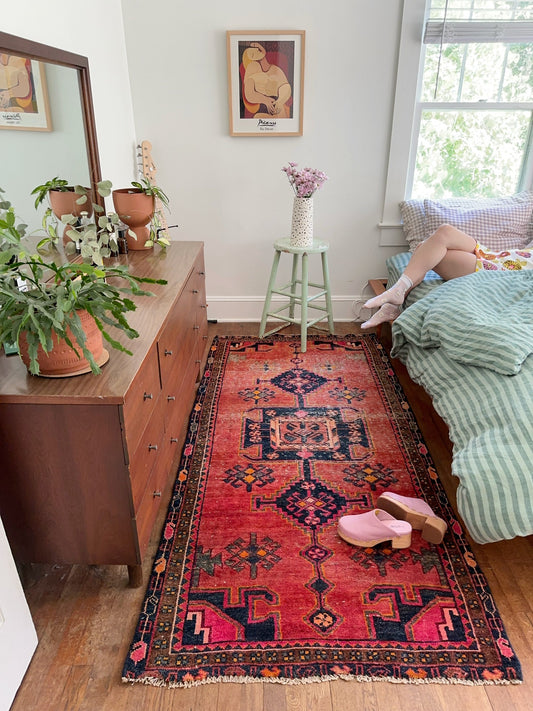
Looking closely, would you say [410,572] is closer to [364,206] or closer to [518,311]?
[518,311]

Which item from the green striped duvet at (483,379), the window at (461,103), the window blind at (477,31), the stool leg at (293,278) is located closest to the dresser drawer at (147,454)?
the green striped duvet at (483,379)

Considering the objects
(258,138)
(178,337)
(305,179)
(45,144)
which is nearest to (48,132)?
(45,144)

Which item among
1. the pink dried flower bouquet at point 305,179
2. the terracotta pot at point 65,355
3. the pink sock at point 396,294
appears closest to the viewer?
the terracotta pot at point 65,355

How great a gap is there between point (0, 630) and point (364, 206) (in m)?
2.95

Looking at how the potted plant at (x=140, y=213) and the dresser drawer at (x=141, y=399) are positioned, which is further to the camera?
the potted plant at (x=140, y=213)

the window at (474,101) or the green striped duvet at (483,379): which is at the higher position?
the window at (474,101)

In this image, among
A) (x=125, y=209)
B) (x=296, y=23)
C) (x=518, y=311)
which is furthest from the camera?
(x=296, y=23)

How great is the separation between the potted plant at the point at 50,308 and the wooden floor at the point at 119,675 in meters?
0.71

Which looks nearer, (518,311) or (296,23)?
(518,311)

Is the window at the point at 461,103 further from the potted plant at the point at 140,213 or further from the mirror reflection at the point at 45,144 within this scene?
the mirror reflection at the point at 45,144

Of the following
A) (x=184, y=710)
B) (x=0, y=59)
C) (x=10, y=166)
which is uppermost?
(x=0, y=59)

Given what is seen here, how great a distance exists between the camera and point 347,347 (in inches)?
132

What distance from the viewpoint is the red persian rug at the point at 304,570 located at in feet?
4.87

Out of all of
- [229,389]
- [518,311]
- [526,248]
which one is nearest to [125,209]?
[229,389]
